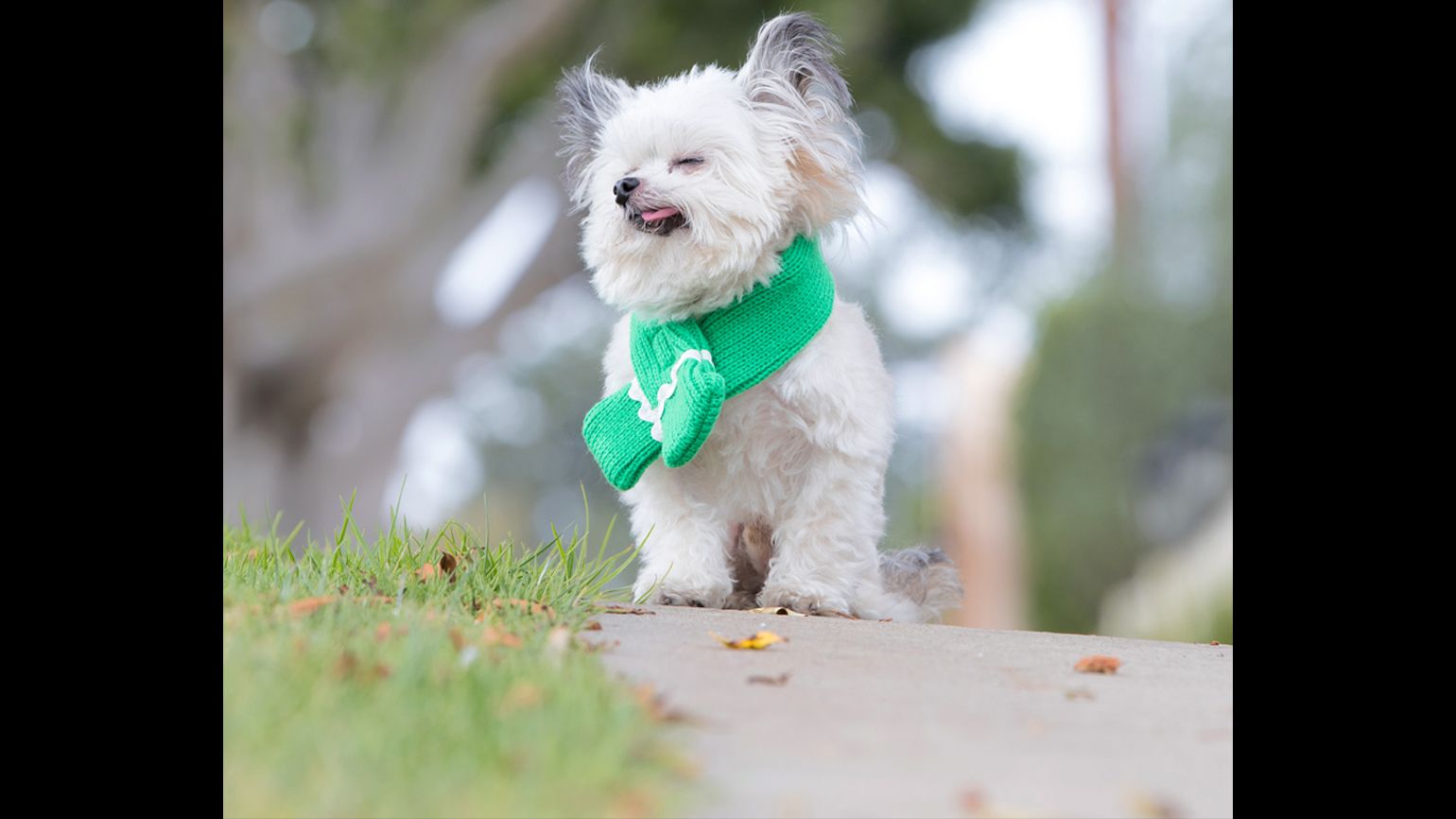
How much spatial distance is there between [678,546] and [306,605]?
4.71 ft

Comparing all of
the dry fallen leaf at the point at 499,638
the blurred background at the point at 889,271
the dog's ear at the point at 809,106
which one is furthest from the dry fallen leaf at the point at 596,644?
the blurred background at the point at 889,271

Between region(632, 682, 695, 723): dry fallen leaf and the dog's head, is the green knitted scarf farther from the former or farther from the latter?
region(632, 682, 695, 723): dry fallen leaf

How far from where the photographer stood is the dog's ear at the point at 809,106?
423 centimetres

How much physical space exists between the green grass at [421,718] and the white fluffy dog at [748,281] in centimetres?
97

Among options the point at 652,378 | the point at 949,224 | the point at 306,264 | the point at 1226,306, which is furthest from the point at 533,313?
the point at 652,378

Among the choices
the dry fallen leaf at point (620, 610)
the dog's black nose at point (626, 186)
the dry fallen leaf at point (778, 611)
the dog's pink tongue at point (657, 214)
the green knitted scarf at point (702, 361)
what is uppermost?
the dog's black nose at point (626, 186)

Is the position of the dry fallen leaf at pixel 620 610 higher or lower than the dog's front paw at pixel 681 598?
lower

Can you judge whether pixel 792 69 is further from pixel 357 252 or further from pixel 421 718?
pixel 357 252

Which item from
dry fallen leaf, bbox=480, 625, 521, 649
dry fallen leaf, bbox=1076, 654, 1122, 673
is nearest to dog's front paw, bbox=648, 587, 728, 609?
dry fallen leaf, bbox=480, 625, 521, 649

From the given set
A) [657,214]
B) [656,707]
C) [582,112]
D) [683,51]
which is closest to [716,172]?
[657,214]

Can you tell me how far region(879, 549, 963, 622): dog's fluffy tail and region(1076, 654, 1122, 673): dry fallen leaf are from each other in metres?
1.38

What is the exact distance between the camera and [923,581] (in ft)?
16.2

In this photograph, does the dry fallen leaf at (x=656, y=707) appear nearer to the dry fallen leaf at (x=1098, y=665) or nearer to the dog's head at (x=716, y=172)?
the dry fallen leaf at (x=1098, y=665)
